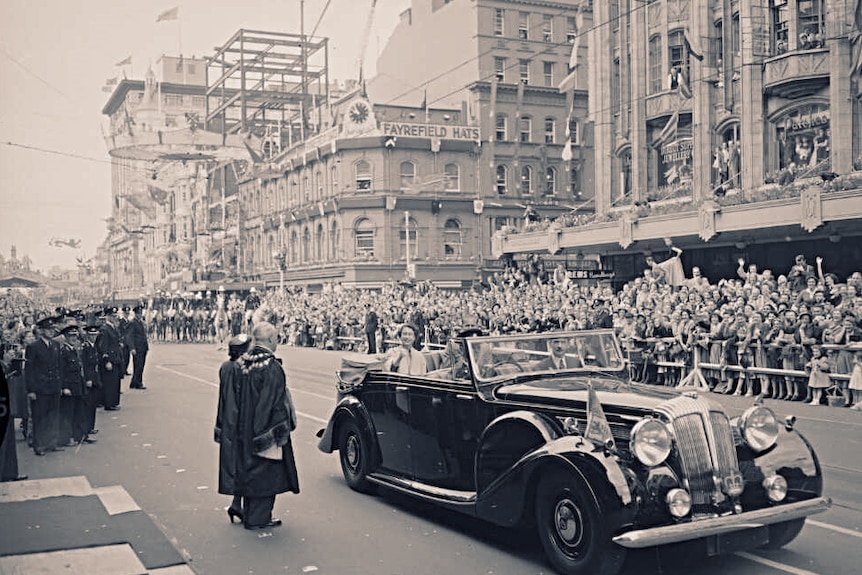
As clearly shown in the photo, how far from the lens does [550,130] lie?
6188cm

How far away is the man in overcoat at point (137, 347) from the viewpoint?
2078cm

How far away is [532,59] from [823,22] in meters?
35.1

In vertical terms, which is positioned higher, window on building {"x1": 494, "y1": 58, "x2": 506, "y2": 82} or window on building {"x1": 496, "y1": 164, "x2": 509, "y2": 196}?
window on building {"x1": 494, "y1": 58, "x2": 506, "y2": 82}

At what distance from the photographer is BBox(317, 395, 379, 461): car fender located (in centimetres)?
916

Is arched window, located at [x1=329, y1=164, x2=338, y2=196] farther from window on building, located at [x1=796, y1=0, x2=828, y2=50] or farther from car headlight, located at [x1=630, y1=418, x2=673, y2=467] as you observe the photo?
car headlight, located at [x1=630, y1=418, x2=673, y2=467]

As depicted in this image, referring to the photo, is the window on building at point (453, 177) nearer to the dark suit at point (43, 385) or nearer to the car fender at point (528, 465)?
the dark suit at point (43, 385)

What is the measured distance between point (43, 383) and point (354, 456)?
205 inches

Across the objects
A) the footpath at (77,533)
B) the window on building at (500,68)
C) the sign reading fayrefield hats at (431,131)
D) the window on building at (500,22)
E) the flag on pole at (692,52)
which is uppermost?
the window on building at (500,22)

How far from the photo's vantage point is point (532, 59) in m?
61.9

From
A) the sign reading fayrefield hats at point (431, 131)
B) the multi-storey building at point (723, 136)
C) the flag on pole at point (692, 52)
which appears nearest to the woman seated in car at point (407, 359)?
the multi-storey building at point (723, 136)

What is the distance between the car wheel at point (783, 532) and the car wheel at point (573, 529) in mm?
1462

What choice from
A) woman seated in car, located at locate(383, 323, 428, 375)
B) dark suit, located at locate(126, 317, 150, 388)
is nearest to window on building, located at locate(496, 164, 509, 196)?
dark suit, located at locate(126, 317, 150, 388)

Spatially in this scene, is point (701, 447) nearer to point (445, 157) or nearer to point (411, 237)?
point (411, 237)

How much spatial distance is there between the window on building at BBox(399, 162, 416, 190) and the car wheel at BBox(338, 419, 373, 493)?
158 feet
